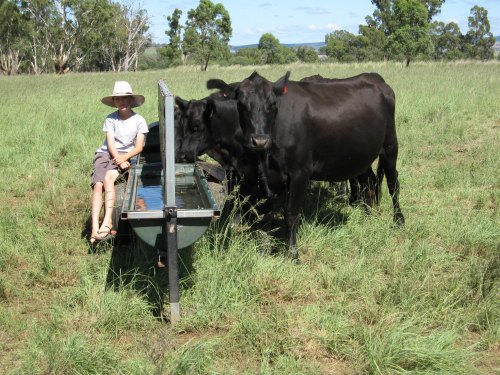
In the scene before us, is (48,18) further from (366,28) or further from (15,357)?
(15,357)

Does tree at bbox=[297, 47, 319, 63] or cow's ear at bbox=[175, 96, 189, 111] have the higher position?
tree at bbox=[297, 47, 319, 63]

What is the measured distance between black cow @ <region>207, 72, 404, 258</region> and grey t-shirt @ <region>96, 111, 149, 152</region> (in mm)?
868

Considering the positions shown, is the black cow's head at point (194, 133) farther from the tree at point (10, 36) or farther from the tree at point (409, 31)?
the tree at point (409, 31)

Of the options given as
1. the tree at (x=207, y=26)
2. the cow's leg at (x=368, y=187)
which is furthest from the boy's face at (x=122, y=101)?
the tree at (x=207, y=26)

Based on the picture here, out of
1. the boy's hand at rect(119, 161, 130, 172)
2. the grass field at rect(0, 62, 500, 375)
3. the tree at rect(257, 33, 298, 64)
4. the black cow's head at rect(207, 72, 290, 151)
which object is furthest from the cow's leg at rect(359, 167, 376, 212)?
the tree at rect(257, 33, 298, 64)

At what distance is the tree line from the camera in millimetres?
47469

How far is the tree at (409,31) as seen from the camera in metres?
48.8

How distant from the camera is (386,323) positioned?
378 centimetres

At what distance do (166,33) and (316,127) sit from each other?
70383mm

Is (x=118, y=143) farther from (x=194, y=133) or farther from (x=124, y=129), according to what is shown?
(x=194, y=133)

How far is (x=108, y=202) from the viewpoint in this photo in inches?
202

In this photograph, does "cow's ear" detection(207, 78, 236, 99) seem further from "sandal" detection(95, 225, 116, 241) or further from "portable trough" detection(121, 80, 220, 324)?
"sandal" detection(95, 225, 116, 241)

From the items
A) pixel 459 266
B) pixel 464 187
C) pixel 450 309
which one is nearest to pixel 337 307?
pixel 450 309

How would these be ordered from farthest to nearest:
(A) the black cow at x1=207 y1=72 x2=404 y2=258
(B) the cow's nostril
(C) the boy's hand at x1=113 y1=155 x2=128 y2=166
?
(C) the boy's hand at x1=113 y1=155 x2=128 y2=166
(A) the black cow at x1=207 y1=72 x2=404 y2=258
(B) the cow's nostril
